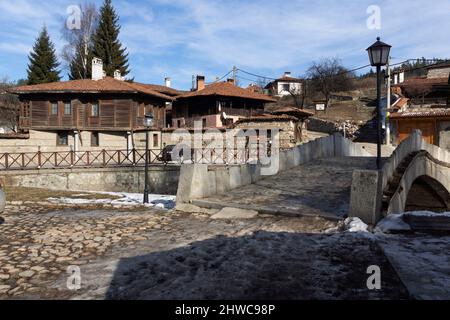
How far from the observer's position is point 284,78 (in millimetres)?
70875

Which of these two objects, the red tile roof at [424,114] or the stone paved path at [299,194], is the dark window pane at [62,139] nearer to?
the stone paved path at [299,194]

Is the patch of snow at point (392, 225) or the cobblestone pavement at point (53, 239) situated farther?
the patch of snow at point (392, 225)

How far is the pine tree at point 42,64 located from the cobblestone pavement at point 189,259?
4226 cm

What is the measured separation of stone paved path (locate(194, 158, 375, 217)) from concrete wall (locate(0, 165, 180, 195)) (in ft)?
36.3

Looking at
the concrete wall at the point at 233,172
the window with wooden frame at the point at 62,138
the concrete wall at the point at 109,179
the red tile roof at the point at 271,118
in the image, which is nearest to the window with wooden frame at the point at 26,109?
the window with wooden frame at the point at 62,138

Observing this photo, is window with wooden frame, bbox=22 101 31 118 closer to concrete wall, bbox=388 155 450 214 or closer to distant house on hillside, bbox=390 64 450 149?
distant house on hillside, bbox=390 64 450 149

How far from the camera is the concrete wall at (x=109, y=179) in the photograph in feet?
72.2

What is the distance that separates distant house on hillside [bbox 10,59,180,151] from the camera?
31828 mm

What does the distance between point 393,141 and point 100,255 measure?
1173 inches

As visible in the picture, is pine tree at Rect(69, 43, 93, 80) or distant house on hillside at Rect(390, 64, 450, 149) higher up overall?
pine tree at Rect(69, 43, 93, 80)

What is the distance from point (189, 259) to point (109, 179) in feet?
63.3

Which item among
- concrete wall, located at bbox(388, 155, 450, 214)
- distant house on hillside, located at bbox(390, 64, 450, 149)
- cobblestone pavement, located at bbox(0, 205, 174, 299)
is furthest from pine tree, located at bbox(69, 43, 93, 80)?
concrete wall, located at bbox(388, 155, 450, 214)

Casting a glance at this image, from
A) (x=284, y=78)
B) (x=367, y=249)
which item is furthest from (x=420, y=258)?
(x=284, y=78)
